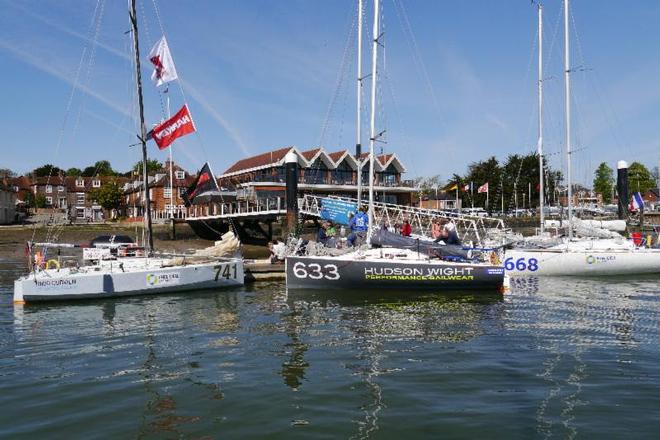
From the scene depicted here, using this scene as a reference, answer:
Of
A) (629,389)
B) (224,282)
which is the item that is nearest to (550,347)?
(629,389)

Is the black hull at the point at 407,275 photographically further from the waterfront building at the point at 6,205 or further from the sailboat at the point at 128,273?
the waterfront building at the point at 6,205

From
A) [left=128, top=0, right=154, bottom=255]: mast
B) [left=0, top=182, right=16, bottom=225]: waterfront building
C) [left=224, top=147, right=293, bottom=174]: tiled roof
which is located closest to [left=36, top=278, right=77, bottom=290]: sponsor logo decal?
[left=128, top=0, right=154, bottom=255]: mast

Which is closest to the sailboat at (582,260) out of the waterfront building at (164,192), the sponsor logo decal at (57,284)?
the sponsor logo decal at (57,284)

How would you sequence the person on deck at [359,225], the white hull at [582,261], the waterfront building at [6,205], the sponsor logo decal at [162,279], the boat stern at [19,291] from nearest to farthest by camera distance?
the boat stern at [19,291] → the sponsor logo decal at [162,279] → the person on deck at [359,225] → the white hull at [582,261] → the waterfront building at [6,205]

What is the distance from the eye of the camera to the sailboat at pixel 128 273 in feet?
57.5

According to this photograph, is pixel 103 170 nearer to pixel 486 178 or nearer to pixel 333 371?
pixel 486 178

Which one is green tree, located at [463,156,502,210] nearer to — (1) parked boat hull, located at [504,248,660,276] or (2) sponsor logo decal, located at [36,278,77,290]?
(1) parked boat hull, located at [504,248,660,276]

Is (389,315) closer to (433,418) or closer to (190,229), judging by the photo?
(433,418)

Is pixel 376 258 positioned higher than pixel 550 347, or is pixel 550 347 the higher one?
pixel 376 258

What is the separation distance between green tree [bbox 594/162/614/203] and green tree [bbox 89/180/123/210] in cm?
9930

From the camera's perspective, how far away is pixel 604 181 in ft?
398

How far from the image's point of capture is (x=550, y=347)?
1098 centimetres

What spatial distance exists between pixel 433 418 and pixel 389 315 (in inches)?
299

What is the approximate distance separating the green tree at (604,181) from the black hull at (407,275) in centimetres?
11535
